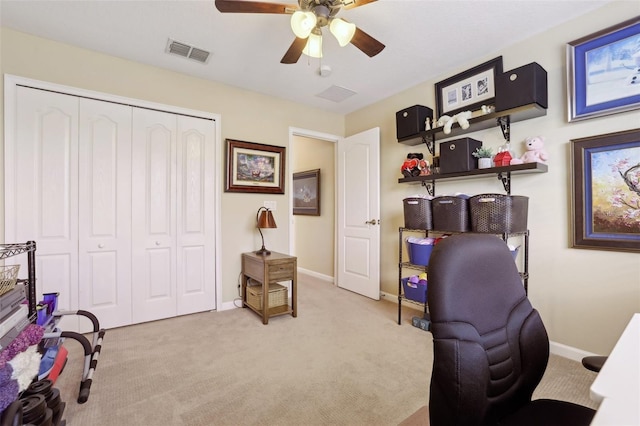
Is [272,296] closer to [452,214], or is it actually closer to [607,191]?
[452,214]

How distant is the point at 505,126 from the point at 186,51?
9.61ft

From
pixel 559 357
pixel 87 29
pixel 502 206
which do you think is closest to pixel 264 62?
pixel 87 29

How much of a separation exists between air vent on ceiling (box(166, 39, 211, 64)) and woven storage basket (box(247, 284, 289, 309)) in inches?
93.7

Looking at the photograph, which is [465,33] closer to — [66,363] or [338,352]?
[338,352]

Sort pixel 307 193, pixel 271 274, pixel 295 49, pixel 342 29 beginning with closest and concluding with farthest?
pixel 342 29 < pixel 295 49 < pixel 271 274 < pixel 307 193

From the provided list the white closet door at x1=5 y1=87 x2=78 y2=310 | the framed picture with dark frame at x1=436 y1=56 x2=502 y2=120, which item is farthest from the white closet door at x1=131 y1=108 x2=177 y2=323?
the framed picture with dark frame at x1=436 y1=56 x2=502 y2=120

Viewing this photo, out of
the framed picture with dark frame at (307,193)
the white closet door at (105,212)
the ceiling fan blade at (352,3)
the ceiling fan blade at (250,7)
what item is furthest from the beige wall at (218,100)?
the ceiling fan blade at (352,3)

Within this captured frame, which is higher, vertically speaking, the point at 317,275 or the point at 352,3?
the point at 352,3

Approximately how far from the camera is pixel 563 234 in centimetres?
225

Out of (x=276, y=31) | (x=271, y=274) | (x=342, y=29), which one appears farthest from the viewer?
(x=271, y=274)

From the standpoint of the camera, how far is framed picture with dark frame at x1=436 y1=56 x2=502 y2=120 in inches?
104

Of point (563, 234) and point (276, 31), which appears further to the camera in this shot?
point (276, 31)

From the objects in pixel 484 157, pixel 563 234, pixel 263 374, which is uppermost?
pixel 484 157

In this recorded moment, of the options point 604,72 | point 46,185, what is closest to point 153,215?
point 46,185
